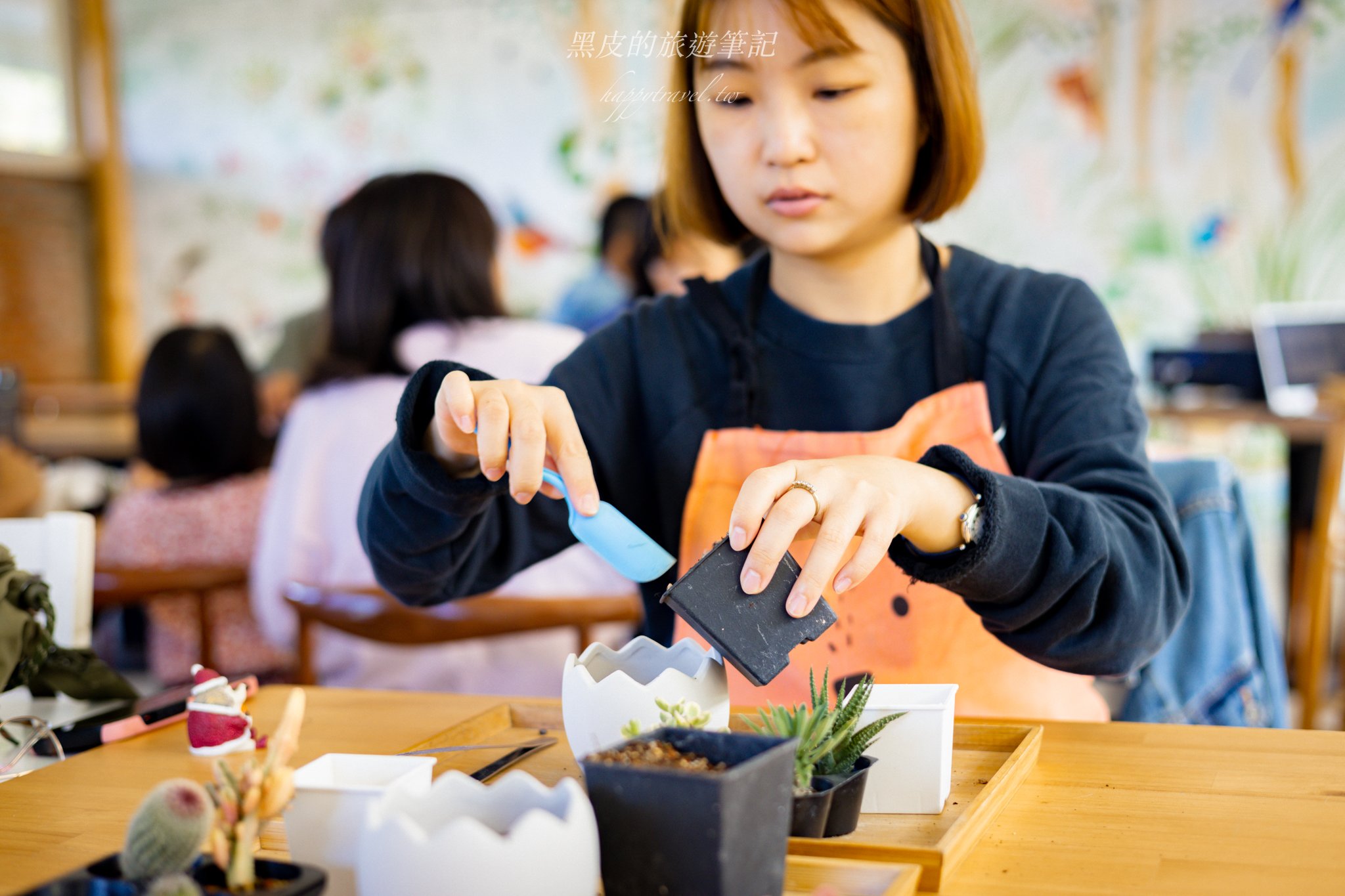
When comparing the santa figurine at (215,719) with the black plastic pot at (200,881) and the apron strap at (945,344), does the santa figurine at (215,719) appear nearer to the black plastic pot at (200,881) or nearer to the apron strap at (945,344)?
the black plastic pot at (200,881)

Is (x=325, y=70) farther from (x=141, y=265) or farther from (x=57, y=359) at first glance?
(x=57, y=359)

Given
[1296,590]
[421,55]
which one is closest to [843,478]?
[1296,590]

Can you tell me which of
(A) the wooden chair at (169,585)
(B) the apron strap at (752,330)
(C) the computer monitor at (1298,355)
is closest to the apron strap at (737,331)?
(B) the apron strap at (752,330)

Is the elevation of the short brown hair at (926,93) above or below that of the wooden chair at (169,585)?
above

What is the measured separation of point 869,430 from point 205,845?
847 mm

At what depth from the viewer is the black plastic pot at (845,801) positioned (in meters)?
0.70

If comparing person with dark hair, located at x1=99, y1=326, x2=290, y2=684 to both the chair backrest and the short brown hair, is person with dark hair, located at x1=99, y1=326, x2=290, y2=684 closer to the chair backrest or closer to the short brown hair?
the chair backrest

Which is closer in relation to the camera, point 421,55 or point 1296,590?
point 1296,590

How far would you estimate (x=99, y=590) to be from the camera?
6.35 ft

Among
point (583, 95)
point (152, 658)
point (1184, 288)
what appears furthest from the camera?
point (583, 95)

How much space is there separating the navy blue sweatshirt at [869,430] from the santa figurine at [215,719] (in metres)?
0.21

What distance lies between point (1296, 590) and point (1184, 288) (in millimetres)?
1311

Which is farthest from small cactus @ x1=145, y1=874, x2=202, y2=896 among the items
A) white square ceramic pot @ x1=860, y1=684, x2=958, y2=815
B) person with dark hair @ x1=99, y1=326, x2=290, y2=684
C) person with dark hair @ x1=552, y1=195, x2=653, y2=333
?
person with dark hair @ x1=552, y1=195, x2=653, y2=333

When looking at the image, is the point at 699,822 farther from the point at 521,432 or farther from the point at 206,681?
the point at 206,681
